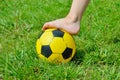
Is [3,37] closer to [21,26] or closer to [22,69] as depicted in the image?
[21,26]

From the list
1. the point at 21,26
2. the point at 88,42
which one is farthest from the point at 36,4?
the point at 88,42

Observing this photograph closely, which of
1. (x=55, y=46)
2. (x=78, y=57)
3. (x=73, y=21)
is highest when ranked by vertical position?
(x=73, y=21)

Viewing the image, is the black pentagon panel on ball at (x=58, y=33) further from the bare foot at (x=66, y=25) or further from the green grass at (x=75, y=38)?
the green grass at (x=75, y=38)

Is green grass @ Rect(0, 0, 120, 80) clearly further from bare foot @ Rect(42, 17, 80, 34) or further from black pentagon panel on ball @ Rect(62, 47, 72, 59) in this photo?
bare foot @ Rect(42, 17, 80, 34)

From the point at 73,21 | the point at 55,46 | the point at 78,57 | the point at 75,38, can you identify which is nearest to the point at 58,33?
the point at 55,46

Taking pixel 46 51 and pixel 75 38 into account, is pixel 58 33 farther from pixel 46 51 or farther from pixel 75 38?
pixel 75 38

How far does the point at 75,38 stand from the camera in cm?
424

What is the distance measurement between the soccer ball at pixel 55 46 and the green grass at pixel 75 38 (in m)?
0.07

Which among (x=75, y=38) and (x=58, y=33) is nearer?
(x=58, y=33)

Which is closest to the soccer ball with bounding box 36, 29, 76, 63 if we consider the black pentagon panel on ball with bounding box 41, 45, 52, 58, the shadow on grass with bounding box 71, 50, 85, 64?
the black pentagon panel on ball with bounding box 41, 45, 52, 58

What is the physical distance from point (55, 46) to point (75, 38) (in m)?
0.81

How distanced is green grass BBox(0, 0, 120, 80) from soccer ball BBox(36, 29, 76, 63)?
0.07 m

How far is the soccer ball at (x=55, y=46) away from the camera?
347 centimetres

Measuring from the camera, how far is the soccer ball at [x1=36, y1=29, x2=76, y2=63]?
3467 mm
